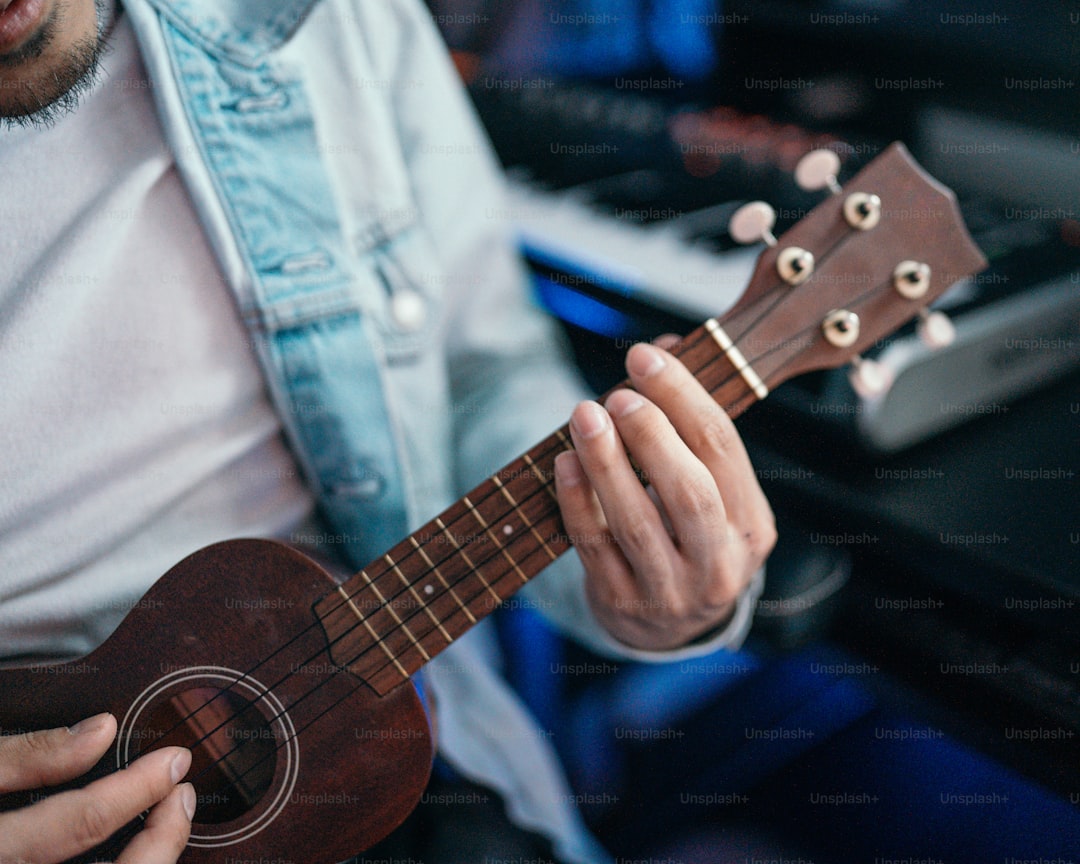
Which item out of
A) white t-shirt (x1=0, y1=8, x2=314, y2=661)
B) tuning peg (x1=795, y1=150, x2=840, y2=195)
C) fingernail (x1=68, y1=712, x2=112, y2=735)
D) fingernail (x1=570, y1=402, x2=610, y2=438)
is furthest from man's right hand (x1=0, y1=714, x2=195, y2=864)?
tuning peg (x1=795, y1=150, x2=840, y2=195)

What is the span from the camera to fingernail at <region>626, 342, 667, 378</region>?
523 mm

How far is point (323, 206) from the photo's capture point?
668mm

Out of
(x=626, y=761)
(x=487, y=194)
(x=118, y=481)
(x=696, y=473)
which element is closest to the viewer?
(x=696, y=473)

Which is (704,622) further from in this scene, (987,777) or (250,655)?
(987,777)

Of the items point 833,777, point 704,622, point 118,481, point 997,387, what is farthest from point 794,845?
point 118,481

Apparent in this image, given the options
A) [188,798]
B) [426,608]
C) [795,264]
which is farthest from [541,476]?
[188,798]

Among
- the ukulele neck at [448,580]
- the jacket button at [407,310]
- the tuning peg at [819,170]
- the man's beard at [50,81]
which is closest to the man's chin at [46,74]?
the man's beard at [50,81]

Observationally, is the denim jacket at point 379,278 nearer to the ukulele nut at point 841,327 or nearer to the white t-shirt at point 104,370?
the white t-shirt at point 104,370

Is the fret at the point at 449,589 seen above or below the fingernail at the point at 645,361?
below

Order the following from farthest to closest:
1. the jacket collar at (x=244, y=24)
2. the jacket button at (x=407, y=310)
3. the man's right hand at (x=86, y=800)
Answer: the jacket button at (x=407, y=310), the jacket collar at (x=244, y=24), the man's right hand at (x=86, y=800)

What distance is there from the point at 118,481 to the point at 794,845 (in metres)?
0.82

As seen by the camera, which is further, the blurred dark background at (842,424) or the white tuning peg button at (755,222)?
the blurred dark background at (842,424)

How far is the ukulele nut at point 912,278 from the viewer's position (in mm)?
537

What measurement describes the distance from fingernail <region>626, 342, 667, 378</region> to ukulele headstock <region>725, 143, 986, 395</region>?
0.07 meters
